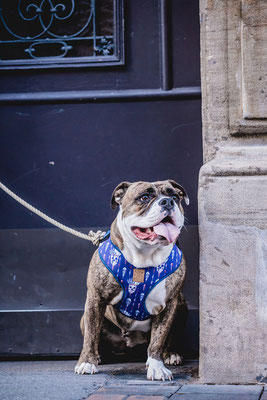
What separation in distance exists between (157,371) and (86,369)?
1.35 feet

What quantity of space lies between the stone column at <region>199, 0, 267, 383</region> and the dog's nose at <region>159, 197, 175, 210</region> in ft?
0.53

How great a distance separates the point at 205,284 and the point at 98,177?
1253 millimetres

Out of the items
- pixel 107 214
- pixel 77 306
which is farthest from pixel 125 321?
pixel 107 214

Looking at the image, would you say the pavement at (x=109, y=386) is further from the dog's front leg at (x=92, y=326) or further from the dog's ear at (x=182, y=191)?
the dog's ear at (x=182, y=191)

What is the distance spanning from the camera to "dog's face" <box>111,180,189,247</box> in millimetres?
3482

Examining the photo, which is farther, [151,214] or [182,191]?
[182,191]

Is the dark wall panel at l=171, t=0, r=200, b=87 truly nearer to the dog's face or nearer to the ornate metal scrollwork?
the ornate metal scrollwork

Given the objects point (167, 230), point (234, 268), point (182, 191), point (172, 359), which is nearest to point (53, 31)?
point (182, 191)

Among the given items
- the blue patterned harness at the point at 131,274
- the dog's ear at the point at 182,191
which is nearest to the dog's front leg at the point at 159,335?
the blue patterned harness at the point at 131,274

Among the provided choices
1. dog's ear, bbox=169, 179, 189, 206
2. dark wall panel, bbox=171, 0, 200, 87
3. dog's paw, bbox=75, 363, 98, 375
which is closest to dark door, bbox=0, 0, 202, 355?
dark wall panel, bbox=171, 0, 200, 87

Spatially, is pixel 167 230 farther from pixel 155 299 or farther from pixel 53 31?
pixel 53 31

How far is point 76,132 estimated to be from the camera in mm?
4340

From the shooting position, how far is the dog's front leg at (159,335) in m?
3.58

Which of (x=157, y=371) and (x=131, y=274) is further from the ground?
(x=131, y=274)
